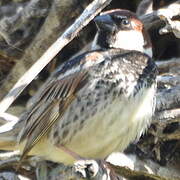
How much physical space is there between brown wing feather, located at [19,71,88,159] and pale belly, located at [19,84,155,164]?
3.5 inches

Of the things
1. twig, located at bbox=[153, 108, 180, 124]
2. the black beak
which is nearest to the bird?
the black beak

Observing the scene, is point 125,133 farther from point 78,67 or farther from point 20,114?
point 20,114

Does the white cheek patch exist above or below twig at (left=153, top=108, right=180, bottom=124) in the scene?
above

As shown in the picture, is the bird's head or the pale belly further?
the bird's head

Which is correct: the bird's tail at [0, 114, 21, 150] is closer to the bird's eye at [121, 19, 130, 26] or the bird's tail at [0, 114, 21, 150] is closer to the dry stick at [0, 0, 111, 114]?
the dry stick at [0, 0, 111, 114]

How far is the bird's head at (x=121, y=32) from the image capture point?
4.39 meters

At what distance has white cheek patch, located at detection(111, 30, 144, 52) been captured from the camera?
443cm

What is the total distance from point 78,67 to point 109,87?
0.94ft

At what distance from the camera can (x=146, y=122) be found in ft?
13.6

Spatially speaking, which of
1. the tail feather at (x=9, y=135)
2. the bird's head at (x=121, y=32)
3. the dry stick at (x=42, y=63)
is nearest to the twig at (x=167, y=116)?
the bird's head at (x=121, y=32)

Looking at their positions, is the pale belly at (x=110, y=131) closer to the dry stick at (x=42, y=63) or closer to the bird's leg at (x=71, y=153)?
the bird's leg at (x=71, y=153)

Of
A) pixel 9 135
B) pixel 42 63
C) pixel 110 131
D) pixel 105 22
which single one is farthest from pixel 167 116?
pixel 9 135

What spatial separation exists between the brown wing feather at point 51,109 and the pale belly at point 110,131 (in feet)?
0.29

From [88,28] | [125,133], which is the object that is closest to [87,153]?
[125,133]
